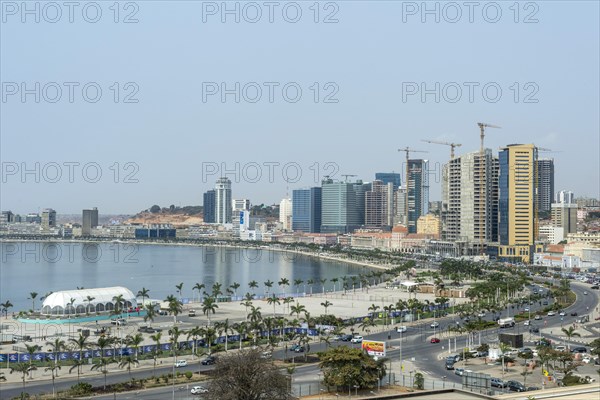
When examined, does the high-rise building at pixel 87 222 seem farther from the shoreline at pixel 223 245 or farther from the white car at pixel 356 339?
the white car at pixel 356 339

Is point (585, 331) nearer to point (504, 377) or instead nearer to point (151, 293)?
point (504, 377)

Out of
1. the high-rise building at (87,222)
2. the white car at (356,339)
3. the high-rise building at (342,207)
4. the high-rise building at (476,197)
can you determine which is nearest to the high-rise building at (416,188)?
the high-rise building at (342,207)

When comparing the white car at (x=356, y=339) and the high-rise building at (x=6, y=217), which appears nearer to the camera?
the white car at (x=356, y=339)

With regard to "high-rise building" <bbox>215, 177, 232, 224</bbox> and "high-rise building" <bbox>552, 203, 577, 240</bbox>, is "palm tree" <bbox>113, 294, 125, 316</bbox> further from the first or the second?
"high-rise building" <bbox>215, 177, 232, 224</bbox>

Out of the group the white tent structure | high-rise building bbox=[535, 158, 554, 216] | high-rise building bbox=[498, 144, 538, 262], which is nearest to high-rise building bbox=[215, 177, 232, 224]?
high-rise building bbox=[535, 158, 554, 216]

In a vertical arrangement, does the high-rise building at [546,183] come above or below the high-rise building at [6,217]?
above

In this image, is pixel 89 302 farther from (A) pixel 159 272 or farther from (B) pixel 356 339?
(A) pixel 159 272
